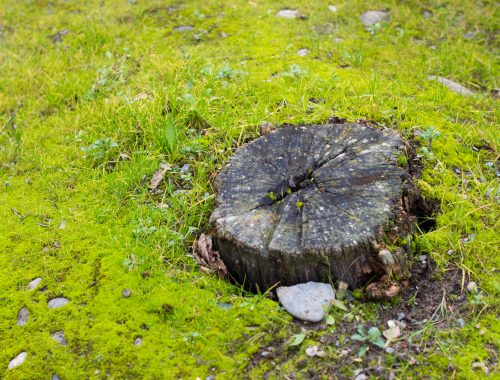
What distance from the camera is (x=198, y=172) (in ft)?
13.5

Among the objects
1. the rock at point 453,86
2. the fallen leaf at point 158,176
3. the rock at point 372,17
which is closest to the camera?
the fallen leaf at point 158,176

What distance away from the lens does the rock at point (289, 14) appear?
21.2 ft

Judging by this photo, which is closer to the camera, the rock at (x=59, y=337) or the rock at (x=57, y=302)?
the rock at (x=59, y=337)

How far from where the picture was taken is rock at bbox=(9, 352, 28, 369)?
3.05 meters

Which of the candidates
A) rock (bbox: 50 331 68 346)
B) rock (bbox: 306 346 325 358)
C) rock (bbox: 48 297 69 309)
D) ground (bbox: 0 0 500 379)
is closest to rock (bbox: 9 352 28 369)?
ground (bbox: 0 0 500 379)

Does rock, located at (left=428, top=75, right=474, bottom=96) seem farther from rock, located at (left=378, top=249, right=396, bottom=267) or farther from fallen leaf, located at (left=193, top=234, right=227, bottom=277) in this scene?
fallen leaf, located at (left=193, top=234, right=227, bottom=277)

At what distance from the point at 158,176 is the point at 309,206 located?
138cm

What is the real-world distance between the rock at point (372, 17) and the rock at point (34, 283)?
4630mm

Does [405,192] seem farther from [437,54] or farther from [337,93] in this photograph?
[437,54]

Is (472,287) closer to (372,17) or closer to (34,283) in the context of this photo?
(34,283)

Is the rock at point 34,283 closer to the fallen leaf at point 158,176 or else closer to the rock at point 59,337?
the rock at point 59,337

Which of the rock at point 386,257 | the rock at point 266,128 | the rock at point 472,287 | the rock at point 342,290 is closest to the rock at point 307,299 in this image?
the rock at point 342,290

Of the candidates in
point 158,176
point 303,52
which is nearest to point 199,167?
point 158,176

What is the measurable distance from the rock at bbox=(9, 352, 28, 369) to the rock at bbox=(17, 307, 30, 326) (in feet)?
0.77
